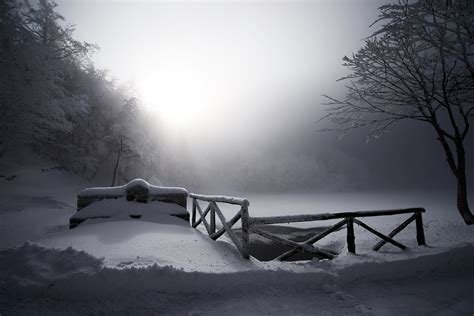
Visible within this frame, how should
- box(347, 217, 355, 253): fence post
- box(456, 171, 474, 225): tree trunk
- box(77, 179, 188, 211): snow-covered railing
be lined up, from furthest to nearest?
box(456, 171, 474, 225): tree trunk
box(77, 179, 188, 211): snow-covered railing
box(347, 217, 355, 253): fence post

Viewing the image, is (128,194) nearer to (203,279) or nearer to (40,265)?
(40,265)

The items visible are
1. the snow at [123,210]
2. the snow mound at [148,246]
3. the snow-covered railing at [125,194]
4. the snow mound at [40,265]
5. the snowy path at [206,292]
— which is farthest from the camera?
the snow-covered railing at [125,194]

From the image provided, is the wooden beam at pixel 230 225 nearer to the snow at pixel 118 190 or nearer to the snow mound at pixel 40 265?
the snow at pixel 118 190

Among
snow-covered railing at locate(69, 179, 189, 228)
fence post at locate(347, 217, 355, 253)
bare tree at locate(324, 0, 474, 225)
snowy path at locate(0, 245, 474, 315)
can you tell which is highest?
bare tree at locate(324, 0, 474, 225)

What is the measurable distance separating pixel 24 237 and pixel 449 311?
34.3ft

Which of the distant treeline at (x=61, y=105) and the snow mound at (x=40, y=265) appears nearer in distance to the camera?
the snow mound at (x=40, y=265)

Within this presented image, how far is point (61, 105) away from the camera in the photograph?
16.5m

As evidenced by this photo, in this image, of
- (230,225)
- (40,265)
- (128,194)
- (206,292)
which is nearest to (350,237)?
(230,225)

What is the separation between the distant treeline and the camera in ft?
42.8

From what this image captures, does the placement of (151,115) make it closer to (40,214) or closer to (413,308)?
(40,214)

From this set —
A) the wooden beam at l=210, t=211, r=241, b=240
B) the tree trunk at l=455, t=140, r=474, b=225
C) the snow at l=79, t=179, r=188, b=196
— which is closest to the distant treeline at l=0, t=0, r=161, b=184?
the snow at l=79, t=179, r=188, b=196

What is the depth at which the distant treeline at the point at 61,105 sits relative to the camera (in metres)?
13.1

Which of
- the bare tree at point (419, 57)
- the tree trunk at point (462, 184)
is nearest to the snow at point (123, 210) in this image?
the bare tree at point (419, 57)

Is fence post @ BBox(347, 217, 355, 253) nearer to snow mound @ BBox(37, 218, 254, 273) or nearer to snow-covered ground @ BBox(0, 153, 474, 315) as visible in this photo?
snow-covered ground @ BBox(0, 153, 474, 315)
